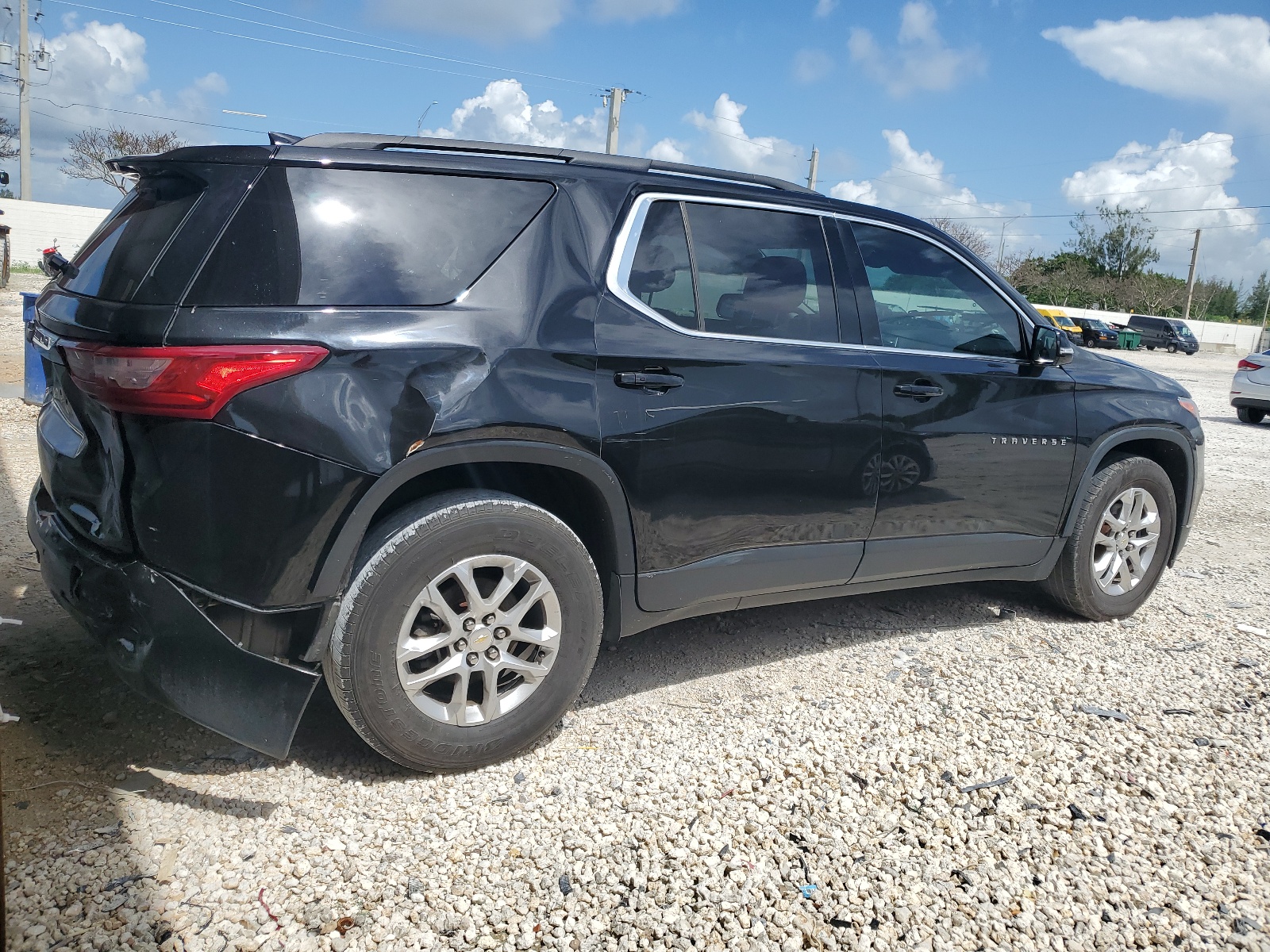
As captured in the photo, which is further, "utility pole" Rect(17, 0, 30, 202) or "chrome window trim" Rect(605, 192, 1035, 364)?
"utility pole" Rect(17, 0, 30, 202)

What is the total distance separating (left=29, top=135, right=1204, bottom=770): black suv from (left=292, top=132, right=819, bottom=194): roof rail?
0.06 feet

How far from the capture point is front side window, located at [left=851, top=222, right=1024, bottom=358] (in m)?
3.74

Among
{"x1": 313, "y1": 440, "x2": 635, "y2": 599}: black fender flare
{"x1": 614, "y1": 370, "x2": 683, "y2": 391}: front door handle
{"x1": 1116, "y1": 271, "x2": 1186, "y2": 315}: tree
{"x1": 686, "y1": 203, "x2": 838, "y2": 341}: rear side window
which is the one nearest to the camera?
{"x1": 313, "y1": 440, "x2": 635, "y2": 599}: black fender flare

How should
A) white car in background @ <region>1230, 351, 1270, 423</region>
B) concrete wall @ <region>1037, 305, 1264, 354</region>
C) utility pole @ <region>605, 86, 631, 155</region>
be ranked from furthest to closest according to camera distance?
concrete wall @ <region>1037, 305, 1264, 354</region>, utility pole @ <region>605, 86, 631, 155</region>, white car in background @ <region>1230, 351, 1270, 423</region>

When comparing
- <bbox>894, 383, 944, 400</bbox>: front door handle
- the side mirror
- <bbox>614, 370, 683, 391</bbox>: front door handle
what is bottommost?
<bbox>894, 383, 944, 400</bbox>: front door handle

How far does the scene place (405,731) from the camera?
2.75 meters

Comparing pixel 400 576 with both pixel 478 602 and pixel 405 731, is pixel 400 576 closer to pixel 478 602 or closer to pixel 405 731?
pixel 478 602

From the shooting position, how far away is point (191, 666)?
2520 millimetres

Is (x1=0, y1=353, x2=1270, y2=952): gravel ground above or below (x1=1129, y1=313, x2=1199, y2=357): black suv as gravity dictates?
below

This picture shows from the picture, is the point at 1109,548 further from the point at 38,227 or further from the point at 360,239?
the point at 38,227

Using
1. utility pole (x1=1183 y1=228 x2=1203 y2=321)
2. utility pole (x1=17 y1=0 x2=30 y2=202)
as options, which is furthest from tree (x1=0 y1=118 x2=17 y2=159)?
utility pole (x1=1183 y1=228 x2=1203 y2=321)

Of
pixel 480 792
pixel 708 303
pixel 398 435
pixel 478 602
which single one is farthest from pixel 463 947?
pixel 708 303

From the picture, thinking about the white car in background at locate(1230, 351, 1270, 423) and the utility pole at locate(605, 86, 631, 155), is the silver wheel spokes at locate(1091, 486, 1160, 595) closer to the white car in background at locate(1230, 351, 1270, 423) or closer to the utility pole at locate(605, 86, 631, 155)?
the white car in background at locate(1230, 351, 1270, 423)

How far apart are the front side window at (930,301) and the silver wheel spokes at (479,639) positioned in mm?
1758
